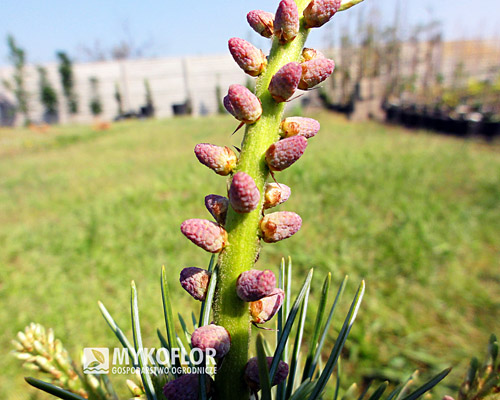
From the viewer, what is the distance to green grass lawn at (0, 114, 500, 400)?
219 cm

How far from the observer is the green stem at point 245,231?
0.41 metres

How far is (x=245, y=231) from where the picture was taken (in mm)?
Result: 410

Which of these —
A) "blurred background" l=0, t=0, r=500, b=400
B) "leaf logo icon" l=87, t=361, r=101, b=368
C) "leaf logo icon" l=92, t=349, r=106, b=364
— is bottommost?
"blurred background" l=0, t=0, r=500, b=400

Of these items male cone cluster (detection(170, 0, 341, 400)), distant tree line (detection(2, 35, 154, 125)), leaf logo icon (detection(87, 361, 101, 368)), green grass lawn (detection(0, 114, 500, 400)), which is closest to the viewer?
male cone cluster (detection(170, 0, 341, 400))

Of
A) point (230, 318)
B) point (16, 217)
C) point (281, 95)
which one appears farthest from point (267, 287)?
point (16, 217)

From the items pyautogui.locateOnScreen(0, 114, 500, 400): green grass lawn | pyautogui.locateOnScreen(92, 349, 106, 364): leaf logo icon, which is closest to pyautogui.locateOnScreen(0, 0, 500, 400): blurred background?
pyautogui.locateOnScreen(0, 114, 500, 400): green grass lawn

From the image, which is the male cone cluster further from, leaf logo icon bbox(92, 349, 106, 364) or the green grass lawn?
the green grass lawn

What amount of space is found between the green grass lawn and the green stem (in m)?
1.09

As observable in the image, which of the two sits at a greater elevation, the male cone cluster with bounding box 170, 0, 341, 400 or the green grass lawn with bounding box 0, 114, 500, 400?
the male cone cluster with bounding box 170, 0, 341, 400

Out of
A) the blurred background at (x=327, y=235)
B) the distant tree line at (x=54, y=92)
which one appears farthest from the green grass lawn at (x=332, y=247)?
the distant tree line at (x=54, y=92)

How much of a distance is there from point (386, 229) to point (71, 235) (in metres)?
3.05

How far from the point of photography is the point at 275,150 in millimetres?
384

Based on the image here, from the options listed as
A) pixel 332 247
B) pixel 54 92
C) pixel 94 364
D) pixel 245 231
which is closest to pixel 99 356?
pixel 94 364

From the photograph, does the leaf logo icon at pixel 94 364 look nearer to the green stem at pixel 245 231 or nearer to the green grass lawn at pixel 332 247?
the green stem at pixel 245 231
